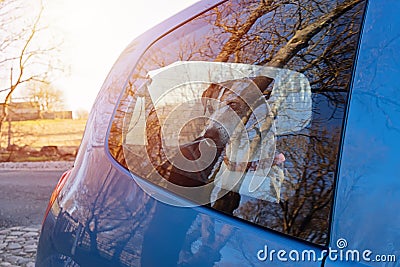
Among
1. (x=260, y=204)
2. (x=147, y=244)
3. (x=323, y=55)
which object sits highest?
(x=323, y=55)

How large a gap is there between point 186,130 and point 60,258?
593mm

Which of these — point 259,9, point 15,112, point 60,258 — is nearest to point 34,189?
point 15,112

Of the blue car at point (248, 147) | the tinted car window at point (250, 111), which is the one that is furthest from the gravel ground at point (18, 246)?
the tinted car window at point (250, 111)

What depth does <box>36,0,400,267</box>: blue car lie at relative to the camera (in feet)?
2.71

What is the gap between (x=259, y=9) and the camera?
3.76 ft

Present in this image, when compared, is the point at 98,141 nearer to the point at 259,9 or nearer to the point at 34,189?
the point at 259,9

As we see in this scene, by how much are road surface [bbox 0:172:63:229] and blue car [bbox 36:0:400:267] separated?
4.31 metres

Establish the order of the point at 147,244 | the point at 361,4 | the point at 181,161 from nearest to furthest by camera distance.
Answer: the point at 361,4 < the point at 147,244 < the point at 181,161

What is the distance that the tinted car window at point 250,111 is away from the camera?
2.98ft

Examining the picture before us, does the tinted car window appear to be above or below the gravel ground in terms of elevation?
above

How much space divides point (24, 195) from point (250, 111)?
6331 mm

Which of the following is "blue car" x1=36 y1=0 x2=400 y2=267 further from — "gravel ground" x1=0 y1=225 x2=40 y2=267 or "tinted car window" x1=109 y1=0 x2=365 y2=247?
"gravel ground" x1=0 y1=225 x2=40 y2=267

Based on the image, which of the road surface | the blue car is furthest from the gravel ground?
the blue car

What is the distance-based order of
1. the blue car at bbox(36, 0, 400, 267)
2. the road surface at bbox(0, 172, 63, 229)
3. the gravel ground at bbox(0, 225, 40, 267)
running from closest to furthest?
the blue car at bbox(36, 0, 400, 267) < the gravel ground at bbox(0, 225, 40, 267) < the road surface at bbox(0, 172, 63, 229)
